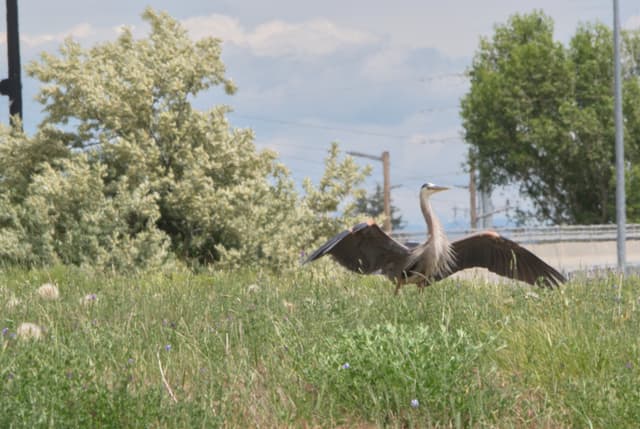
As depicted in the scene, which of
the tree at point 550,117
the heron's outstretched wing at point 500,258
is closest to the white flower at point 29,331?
the heron's outstretched wing at point 500,258

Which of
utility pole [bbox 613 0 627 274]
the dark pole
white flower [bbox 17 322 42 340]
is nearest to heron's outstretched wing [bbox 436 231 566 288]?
white flower [bbox 17 322 42 340]

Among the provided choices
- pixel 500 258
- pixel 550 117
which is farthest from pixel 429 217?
pixel 550 117

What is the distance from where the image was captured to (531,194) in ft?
140

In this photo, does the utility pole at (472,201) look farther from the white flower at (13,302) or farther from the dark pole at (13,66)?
the white flower at (13,302)

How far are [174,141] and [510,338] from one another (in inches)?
372

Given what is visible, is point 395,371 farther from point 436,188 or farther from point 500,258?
point 500,258

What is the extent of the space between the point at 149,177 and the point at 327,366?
9.74 metres


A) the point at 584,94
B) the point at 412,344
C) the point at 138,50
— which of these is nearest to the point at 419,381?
the point at 412,344

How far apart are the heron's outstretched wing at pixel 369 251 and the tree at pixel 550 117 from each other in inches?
1238

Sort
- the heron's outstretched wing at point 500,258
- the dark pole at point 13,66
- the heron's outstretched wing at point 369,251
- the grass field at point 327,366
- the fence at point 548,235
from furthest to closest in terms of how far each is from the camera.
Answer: the fence at point 548,235, the dark pole at point 13,66, the heron's outstretched wing at point 369,251, the heron's outstretched wing at point 500,258, the grass field at point 327,366

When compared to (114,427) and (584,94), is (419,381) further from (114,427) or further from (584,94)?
(584,94)

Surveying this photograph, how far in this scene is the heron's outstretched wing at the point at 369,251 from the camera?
27.6 feet

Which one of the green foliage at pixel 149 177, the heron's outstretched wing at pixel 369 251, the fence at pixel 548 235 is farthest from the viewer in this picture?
the fence at pixel 548 235

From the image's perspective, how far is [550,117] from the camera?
40125 millimetres
